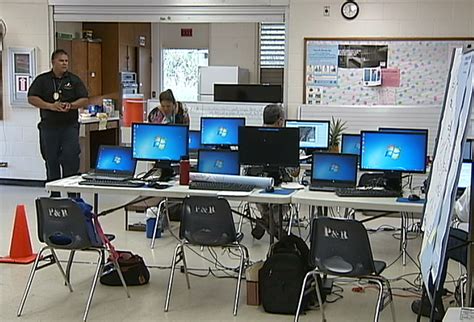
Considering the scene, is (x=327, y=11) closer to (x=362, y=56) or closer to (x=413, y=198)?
(x=362, y=56)

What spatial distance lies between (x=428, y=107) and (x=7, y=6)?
533 centimetres

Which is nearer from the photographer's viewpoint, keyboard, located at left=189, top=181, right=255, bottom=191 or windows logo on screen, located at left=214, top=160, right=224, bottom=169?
keyboard, located at left=189, top=181, right=255, bottom=191

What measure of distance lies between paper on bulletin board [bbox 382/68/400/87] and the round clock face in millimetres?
714

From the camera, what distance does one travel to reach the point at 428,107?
7680mm

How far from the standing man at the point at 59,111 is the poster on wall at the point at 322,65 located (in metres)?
2.66

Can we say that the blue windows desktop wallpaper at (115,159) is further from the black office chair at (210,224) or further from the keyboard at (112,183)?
the black office chair at (210,224)

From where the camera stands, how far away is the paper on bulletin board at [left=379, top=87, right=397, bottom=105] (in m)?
7.74

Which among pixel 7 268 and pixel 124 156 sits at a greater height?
pixel 124 156

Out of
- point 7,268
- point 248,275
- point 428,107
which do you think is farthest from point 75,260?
point 428,107

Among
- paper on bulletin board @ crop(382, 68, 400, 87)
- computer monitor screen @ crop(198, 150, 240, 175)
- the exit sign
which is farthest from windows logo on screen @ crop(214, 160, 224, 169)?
the exit sign

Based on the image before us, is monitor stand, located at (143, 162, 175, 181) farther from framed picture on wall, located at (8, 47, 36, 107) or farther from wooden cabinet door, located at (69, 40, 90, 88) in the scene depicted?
wooden cabinet door, located at (69, 40, 90, 88)

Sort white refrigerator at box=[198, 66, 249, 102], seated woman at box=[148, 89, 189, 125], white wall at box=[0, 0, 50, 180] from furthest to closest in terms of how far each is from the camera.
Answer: white refrigerator at box=[198, 66, 249, 102] < white wall at box=[0, 0, 50, 180] < seated woman at box=[148, 89, 189, 125]

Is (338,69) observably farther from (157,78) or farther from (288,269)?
(157,78)

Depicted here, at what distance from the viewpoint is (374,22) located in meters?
7.72
